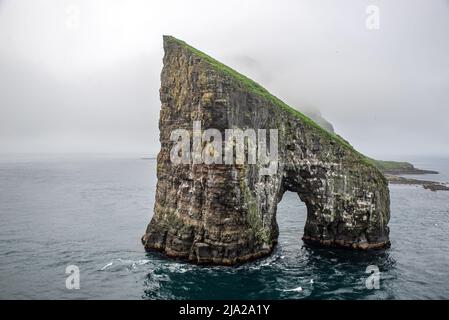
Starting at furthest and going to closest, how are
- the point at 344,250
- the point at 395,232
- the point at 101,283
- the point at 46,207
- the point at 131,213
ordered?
the point at 46,207, the point at 131,213, the point at 395,232, the point at 344,250, the point at 101,283

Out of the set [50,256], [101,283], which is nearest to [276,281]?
[101,283]

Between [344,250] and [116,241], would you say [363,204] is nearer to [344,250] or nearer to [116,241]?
[344,250]

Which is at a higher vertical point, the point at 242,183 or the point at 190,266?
the point at 242,183

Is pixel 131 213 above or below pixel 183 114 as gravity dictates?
below

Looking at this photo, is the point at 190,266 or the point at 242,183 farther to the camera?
the point at 242,183

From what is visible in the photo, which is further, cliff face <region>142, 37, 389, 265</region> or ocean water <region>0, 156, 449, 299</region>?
cliff face <region>142, 37, 389, 265</region>

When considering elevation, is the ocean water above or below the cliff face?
below

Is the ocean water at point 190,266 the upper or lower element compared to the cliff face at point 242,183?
lower

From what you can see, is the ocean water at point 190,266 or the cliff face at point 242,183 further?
the cliff face at point 242,183
